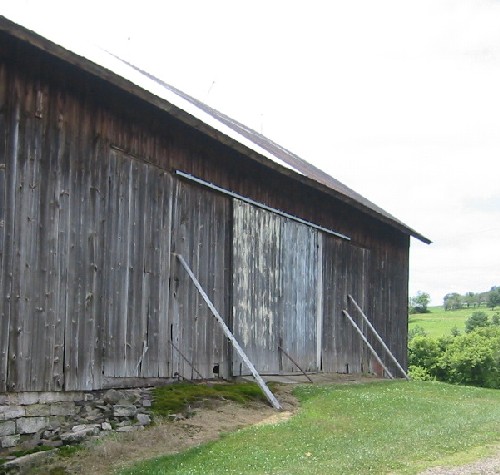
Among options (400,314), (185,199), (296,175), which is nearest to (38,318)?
(185,199)

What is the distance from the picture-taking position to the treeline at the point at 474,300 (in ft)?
433

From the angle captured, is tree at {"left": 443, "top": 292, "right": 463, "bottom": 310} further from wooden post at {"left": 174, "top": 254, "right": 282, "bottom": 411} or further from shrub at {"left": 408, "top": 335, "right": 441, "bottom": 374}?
wooden post at {"left": 174, "top": 254, "right": 282, "bottom": 411}

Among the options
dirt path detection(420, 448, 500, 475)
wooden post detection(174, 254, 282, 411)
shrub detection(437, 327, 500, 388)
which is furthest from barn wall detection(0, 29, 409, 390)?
shrub detection(437, 327, 500, 388)

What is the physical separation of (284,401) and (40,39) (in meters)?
7.76

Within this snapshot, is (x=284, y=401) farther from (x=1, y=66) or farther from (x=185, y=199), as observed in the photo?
(x=1, y=66)

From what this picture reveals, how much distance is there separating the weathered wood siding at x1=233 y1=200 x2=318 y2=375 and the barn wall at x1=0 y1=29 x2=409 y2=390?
79mm

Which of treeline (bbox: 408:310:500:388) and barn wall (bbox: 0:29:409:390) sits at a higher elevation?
barn wall (bbox: 0:29:409:390)

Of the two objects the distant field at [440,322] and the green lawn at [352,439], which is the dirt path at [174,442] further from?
the distant field at [440,322]

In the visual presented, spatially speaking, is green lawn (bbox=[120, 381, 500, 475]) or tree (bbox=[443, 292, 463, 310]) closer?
green lawn (bbox=[120, 381, 500, 475])

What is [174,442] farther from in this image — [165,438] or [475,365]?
[475,365]

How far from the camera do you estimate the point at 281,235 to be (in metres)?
17.6

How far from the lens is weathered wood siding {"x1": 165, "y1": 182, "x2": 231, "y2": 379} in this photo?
13.6 meters

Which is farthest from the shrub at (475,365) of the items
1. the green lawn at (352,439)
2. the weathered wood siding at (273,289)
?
the green lawn at (352,439)

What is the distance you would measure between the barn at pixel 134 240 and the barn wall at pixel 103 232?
0.09 feet
